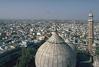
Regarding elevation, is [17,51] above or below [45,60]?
below

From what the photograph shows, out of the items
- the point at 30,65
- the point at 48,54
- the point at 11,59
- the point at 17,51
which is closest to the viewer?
the point at 48,54

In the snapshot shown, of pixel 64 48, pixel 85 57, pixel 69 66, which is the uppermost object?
pixel 64 48

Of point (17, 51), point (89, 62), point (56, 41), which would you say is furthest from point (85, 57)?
point (56, 41)

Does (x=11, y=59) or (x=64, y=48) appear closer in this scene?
(x=64, y=48)

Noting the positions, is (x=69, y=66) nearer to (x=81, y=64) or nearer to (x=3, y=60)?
(x=81, y=64)

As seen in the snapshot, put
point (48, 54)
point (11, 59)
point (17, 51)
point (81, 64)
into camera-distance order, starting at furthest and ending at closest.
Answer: point (17, 51) < point (11, 59) < point (81, 64) < point (48, 54)

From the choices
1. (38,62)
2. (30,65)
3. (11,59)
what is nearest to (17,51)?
(11,59)
